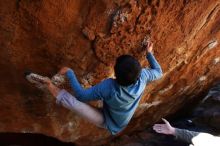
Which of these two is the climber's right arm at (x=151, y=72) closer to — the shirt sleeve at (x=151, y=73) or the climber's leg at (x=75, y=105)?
the shirt sleeve at (x=151, y=73)

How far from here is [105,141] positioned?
215 inches

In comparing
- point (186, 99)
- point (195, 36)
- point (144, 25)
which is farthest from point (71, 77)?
point (186, 99)

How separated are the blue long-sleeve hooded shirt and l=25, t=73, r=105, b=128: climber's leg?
6 cm

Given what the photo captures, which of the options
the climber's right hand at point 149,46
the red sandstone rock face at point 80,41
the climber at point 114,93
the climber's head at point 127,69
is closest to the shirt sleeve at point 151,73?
the climber at point 114,93

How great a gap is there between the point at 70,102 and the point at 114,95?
39 centimetres

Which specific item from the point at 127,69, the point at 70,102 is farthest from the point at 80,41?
the point at 127,69

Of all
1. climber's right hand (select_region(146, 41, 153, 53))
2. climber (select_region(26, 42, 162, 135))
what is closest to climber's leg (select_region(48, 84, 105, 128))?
climber (select_region(26, 42, 162, 135))

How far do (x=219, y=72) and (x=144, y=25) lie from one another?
9.08ft

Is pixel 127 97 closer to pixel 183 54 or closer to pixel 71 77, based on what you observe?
pixel 71 77

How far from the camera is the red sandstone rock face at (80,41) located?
3295 mm

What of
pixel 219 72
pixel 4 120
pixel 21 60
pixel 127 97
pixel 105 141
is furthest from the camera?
pixel 219 72

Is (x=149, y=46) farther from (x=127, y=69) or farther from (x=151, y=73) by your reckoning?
(x=127, y=69)

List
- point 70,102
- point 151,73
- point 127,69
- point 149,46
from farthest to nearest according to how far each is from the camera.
A: point 149,46, point 151,73, point 70,102, point 127,69

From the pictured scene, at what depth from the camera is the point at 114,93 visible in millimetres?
3061
